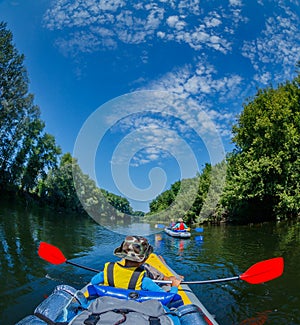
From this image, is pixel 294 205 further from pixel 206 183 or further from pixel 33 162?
pixel 33 162

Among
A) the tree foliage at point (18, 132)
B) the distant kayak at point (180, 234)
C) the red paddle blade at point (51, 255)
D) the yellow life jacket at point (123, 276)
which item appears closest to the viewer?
the yellow life jacket at point (123, 276)

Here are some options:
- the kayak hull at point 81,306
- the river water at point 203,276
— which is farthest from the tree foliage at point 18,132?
the kayak hull at point 81,306

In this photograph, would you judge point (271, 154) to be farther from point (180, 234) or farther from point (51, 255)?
point (51, 255)

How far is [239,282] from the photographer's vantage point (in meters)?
6.84

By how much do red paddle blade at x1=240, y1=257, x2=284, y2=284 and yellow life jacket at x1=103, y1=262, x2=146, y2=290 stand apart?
2.72 meters

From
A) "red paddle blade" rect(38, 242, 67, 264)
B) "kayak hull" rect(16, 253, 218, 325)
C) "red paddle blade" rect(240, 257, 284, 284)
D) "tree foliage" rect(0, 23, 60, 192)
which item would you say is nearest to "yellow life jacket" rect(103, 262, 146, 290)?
"kayak hull" rect(16, 253, 218, 325)

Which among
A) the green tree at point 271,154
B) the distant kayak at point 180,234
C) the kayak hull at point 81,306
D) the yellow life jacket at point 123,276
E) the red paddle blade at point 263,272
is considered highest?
the green tree at point 271,154

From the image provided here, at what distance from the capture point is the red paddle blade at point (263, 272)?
5.40m

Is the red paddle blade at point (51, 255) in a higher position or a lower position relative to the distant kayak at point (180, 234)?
higher

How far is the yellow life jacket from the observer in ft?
11.7

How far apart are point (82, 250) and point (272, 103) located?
1917 cm

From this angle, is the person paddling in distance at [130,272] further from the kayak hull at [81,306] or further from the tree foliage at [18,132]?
the tree foliage at [18,132]

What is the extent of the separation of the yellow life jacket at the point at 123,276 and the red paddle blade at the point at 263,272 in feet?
8.91

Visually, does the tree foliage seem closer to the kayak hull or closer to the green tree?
the green tree
